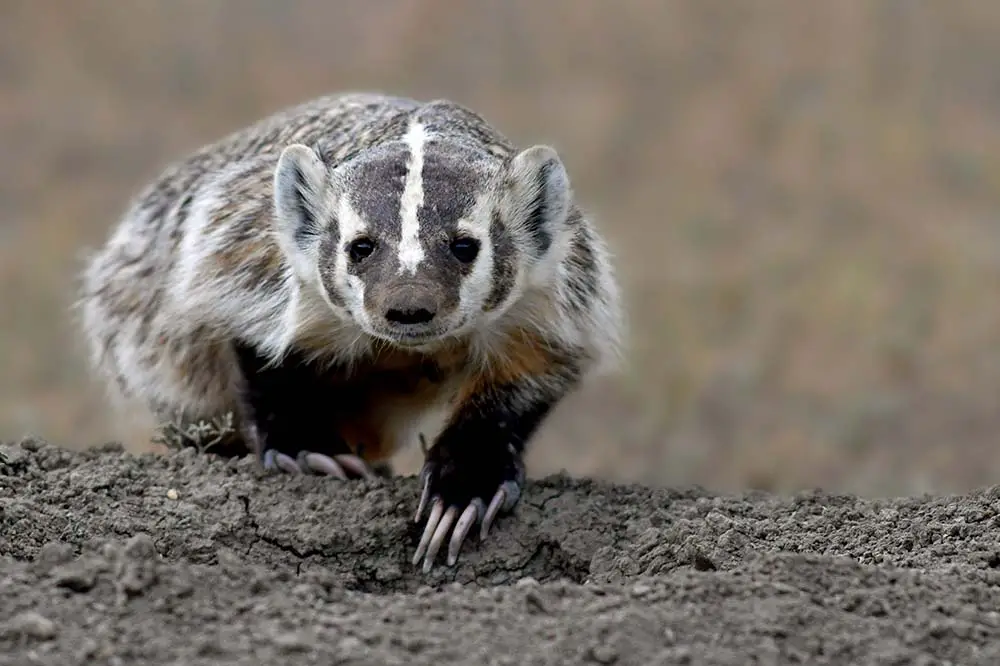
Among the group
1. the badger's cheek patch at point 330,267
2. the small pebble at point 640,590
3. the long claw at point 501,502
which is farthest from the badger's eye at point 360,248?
the small pebble at point 640,590

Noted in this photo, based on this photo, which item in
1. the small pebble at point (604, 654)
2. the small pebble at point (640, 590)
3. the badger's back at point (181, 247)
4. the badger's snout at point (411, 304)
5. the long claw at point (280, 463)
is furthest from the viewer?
the badger's back at point (181, 247)

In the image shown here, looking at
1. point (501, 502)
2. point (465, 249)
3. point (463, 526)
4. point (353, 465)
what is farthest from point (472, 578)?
point (465, 249)

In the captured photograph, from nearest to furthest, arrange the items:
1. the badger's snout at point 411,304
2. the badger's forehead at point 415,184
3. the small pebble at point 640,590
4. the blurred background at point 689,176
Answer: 1. the small pebble at point 640,590
2. the badger's snout at point 411,304
3. the badger's forehead at point 415,184
4. the blurred background at point 689,176

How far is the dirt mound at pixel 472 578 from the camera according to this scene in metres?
2.31

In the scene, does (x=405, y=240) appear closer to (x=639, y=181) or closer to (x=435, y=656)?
(x=435, y=656)

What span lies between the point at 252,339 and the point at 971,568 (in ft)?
6.12

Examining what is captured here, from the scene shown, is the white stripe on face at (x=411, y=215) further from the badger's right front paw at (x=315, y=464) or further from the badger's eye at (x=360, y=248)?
the badger's right front paw at (x=315, y=464)

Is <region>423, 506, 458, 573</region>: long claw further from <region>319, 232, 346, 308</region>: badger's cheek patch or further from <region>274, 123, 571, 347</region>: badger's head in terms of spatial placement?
<region>319, 232, 346, 308</region>: badger's cheek patch

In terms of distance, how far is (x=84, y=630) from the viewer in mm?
2322

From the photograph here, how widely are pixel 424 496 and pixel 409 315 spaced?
56cm

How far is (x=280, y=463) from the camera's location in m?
3.78

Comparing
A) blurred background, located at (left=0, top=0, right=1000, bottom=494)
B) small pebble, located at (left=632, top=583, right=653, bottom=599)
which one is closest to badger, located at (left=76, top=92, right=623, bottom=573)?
small pebble, located at (left=632, top=583, right=653, bottom=599)

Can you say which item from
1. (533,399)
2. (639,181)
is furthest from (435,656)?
(639,181)

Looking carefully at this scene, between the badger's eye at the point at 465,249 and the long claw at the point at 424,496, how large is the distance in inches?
21.4
